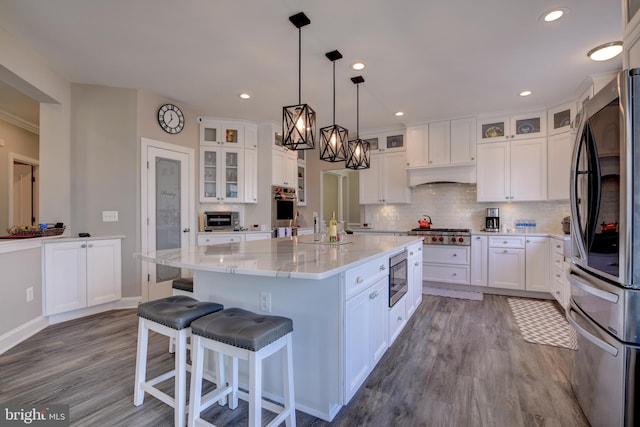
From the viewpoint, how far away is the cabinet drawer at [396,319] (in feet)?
8.44

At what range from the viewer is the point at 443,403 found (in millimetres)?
1877

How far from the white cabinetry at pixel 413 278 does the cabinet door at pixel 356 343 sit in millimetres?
1234

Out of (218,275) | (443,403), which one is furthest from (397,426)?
(218,275)

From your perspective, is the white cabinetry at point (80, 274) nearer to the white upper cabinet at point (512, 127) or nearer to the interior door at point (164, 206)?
the interior door at point (164, 206)

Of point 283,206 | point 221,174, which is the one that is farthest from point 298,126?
point 283,206

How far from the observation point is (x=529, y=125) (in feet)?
14.5

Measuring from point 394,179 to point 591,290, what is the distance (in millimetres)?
3954

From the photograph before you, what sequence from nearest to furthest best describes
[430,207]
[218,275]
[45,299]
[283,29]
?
[218,275] → [283,29] → [45,299] → [430,207]

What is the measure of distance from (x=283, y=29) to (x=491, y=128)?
363 cm

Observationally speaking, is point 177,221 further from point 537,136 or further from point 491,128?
point 537,136

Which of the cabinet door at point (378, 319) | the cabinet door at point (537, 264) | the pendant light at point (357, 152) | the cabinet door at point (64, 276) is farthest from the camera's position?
the cabinet door at point (537, 264)

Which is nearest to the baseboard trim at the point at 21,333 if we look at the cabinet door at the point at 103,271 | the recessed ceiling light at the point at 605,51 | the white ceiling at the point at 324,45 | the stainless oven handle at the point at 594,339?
the cabinet door at the point at 103,271

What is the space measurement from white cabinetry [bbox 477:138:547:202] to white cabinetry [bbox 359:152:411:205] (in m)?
1.19

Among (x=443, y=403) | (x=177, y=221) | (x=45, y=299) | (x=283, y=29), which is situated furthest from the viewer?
(x=177, y=221)
